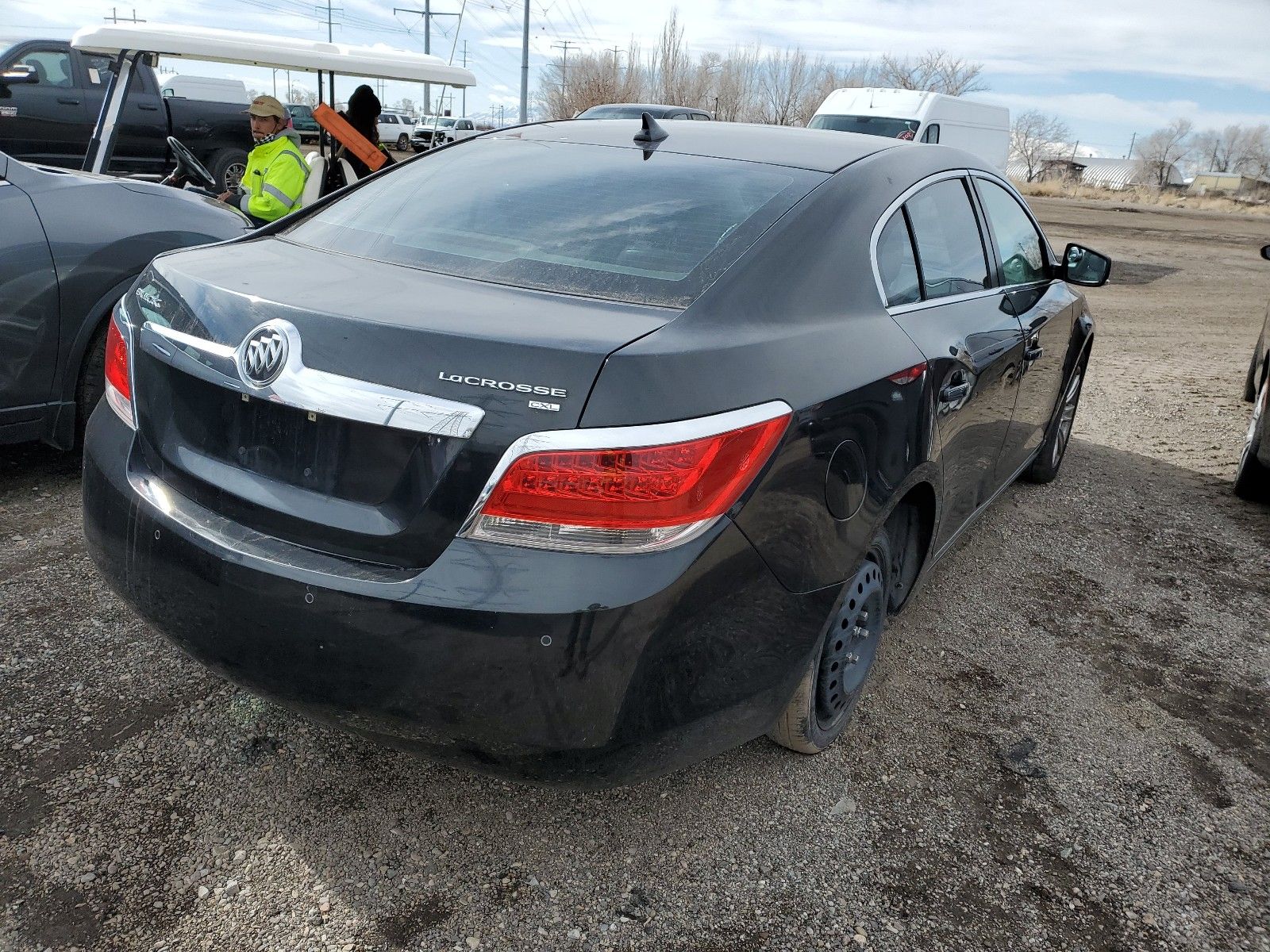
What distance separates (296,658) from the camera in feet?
6.28

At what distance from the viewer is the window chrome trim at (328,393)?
178 centimetres

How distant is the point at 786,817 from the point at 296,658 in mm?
1278

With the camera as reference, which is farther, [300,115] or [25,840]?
[300,115]

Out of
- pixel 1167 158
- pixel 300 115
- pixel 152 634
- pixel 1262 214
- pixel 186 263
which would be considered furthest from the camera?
pixel 1167 158

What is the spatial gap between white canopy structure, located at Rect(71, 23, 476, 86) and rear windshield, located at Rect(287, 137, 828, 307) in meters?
4.25

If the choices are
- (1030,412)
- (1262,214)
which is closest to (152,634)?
(1030,412)

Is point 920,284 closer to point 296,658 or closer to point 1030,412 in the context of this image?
point 1030,412

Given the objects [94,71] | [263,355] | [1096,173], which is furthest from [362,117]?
[1096,173]

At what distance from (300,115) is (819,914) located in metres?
29.1

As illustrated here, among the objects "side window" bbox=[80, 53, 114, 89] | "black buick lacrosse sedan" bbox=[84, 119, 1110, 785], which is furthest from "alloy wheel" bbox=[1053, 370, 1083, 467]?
"side window" bbox=[80, 53, 114, 89]

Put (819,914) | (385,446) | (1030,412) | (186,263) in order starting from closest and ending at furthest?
(385,446)
(819,914)
(186,263)
(1030,412)

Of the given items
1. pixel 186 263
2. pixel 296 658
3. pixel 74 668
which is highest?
pixel 186 263

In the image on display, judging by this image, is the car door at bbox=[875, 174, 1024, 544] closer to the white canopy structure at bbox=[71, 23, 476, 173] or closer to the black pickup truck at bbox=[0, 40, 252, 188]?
the white canopy structure at bbox=[71, 23, 476, 173]

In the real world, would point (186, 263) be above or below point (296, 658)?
above
